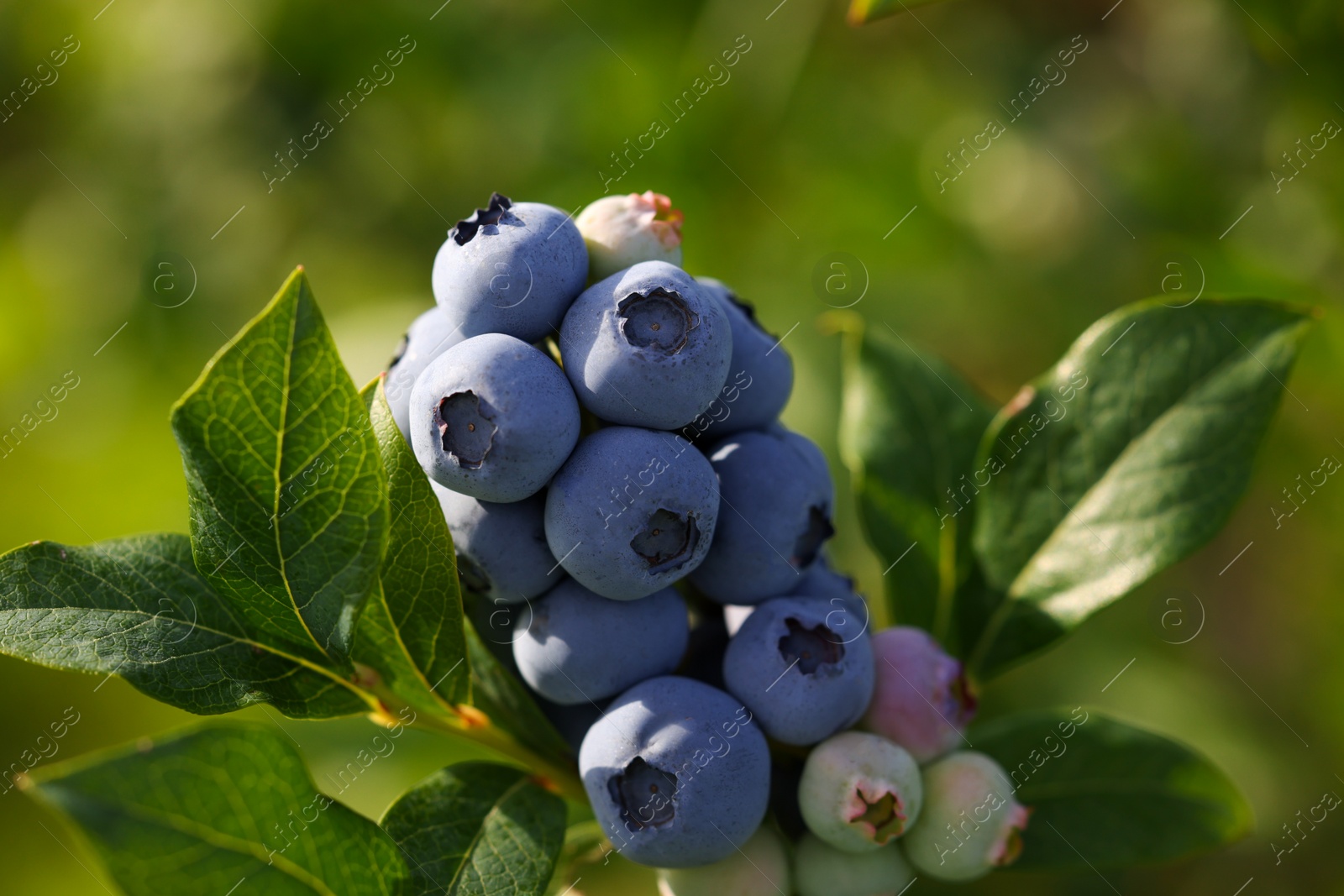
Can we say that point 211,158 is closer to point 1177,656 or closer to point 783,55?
point 783,55

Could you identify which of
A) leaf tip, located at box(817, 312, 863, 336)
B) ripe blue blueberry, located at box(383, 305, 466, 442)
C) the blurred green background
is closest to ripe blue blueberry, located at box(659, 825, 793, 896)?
ripe blue blueberry, located at box(383, 305, 466, 442)

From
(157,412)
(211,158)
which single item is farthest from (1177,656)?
(211,158)

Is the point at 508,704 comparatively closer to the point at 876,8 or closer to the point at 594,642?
the point at 594,642

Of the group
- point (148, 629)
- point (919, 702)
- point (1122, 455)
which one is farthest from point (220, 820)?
point (1122, 455)

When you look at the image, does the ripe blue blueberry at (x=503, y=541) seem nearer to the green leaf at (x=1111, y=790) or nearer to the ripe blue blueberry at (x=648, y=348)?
the ripe blue blueberry at (x=648, y=348)

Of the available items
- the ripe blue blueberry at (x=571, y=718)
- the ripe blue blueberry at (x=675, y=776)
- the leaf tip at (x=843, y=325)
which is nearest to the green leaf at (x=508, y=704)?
the ripe blue blueberry at (x=571, y=718)
